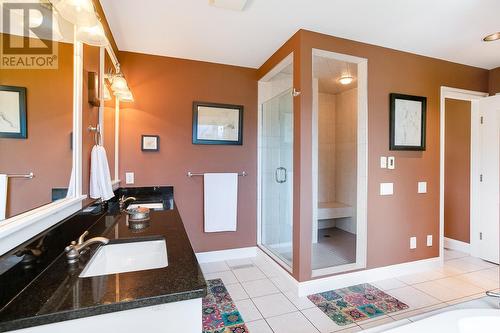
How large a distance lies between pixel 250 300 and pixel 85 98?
Result: 2029 mm

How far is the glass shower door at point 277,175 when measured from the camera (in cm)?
279

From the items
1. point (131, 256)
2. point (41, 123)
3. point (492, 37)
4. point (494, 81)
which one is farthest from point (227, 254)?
point (494, 81)

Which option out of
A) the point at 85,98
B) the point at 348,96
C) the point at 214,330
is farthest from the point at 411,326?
the point at 348,96

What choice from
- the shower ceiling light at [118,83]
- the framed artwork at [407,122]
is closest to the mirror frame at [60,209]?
the shower ceiling light at [118,83]

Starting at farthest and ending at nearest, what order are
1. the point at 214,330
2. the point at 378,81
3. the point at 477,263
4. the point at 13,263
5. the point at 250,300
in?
the point at 477,263
the point at 378,81
the point at 250,300
the point at 214,330
the point at 13,263

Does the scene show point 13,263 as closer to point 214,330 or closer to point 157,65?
point 214,330

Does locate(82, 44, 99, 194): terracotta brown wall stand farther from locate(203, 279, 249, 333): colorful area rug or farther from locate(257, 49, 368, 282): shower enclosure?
locate(257, 49, 368, 282): shower enclosure

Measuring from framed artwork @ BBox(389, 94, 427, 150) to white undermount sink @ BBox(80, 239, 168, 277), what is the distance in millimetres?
2500

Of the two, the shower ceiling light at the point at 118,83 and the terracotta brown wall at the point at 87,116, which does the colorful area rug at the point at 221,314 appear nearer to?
the terracotta brown wall at the point at 87,116

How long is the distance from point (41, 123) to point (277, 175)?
244 centimetres

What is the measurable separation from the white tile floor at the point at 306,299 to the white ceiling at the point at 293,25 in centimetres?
228

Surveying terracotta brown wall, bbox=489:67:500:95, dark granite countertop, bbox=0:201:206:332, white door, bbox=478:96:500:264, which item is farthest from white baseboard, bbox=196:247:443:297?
terracotta brown wall, bbox=489:67:500:95

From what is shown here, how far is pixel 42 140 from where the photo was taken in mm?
1021

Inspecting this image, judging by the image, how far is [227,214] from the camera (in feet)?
10.1
